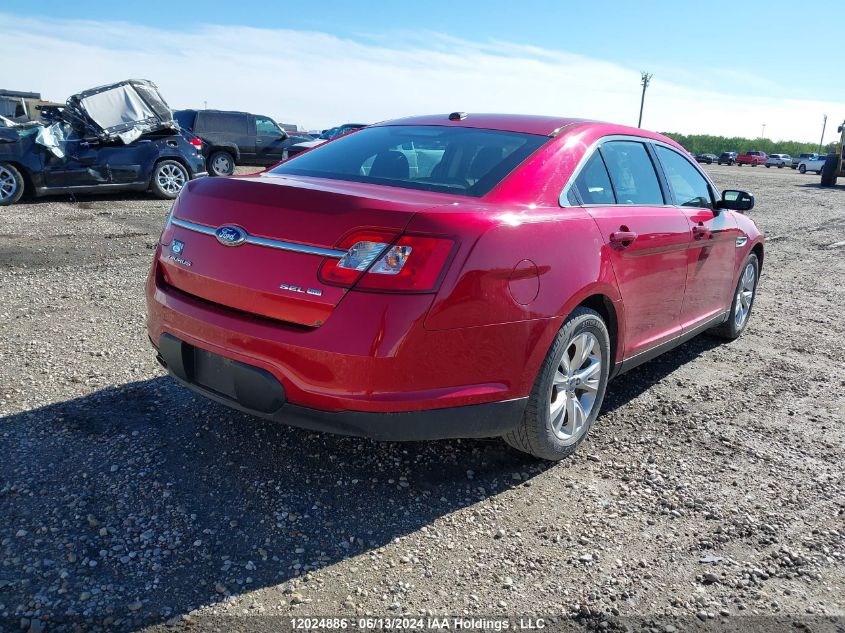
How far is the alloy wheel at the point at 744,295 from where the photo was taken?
5.36m

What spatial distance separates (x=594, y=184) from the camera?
341cm

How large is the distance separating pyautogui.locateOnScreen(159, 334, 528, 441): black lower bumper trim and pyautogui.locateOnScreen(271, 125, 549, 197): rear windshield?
0.94 m

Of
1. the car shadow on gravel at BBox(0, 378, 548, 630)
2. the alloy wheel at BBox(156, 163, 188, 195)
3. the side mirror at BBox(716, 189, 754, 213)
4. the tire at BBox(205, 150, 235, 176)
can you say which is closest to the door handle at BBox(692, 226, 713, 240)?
the side mirror at BBox(716, 189, 754, 213)

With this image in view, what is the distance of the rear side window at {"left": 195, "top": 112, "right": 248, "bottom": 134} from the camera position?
17.1 metres

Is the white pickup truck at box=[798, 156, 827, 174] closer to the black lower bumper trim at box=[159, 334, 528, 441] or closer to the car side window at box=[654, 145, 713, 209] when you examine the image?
the car side window at box=[654, 145, 713, 209]

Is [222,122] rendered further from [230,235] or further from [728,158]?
[728,158]

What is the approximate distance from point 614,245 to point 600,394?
738 millimetres

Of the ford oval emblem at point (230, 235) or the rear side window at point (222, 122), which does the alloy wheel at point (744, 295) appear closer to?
the ford oval emblem at point (230, 235)

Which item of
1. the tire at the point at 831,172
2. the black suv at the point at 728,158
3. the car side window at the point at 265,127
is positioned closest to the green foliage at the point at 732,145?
the black suv at the point at 728,158

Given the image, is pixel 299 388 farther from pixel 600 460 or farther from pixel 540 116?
pixel 540 116

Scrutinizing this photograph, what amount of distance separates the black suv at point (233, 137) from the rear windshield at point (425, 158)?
1372 cm

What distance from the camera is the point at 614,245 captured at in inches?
130

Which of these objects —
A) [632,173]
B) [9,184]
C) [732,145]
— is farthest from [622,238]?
[732,145]

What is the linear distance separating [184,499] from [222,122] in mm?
16270
